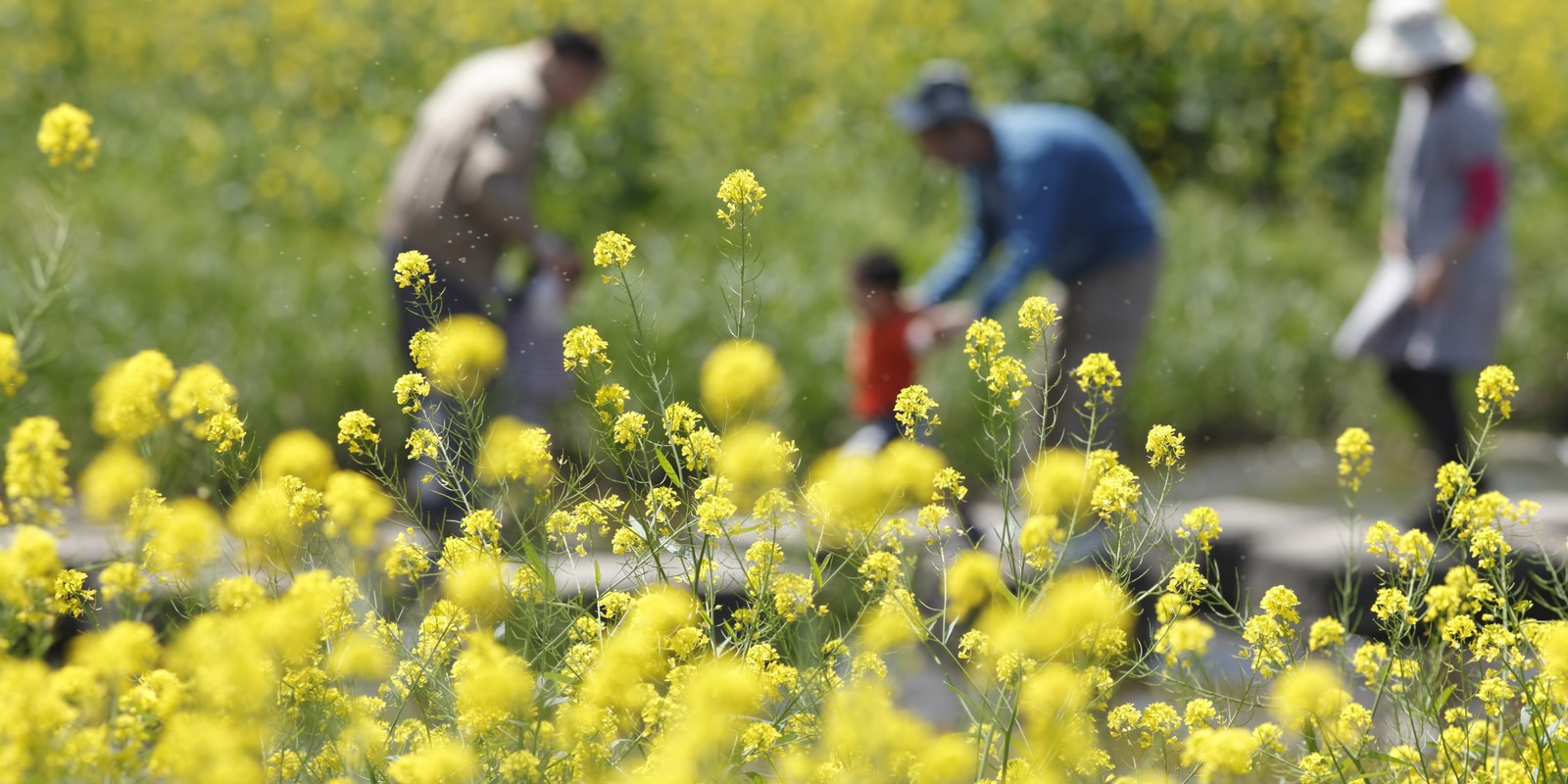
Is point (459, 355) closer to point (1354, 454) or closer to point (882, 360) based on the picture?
point (1354, 454)

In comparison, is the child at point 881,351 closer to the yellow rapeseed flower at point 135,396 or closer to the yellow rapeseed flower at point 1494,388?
the yellow rapeseed flower at point 1494,388

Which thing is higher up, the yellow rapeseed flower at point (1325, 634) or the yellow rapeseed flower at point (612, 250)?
the yellow rapeseed flower at point (612, 250)

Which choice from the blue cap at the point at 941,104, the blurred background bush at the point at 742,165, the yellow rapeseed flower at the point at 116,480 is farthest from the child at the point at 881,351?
the yellow rapeseed flower at the point at 116,480

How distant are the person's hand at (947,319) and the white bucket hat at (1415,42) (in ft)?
4.63

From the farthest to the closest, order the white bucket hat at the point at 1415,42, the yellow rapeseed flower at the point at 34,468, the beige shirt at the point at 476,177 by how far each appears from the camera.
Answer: the white bucket hat at the point at 1415,42, the beige shirt at the point at 476,177, the yellow rapeseed flower at the point at 34,468

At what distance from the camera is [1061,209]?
4391 mm

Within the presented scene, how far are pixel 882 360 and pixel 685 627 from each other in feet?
9.95

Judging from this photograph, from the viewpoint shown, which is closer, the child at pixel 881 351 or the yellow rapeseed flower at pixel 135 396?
the yellow rapeseed flower at pixel 135 396

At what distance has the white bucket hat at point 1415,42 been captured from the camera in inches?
181

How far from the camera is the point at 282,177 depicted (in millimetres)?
6918

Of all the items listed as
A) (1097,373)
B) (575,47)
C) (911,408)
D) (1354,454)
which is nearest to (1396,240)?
(575,47)

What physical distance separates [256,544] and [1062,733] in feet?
2.91

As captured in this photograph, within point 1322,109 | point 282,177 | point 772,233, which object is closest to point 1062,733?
point 772,233

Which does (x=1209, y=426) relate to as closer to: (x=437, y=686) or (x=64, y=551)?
(x=64, y=551)
